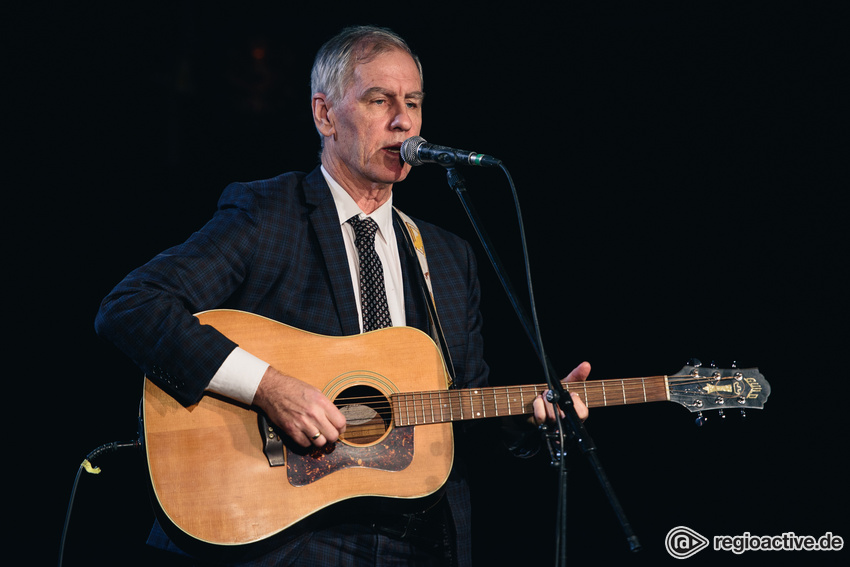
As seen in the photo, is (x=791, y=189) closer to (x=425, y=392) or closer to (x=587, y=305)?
(x=587, y=305)

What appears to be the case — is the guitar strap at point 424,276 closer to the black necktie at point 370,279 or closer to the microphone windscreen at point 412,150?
the black necktie at point 370,279

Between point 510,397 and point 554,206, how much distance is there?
2577 mm

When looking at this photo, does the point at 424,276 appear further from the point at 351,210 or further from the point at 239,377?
the point at 239,377

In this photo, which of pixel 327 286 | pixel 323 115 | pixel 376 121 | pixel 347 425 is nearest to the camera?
pixel 347 425

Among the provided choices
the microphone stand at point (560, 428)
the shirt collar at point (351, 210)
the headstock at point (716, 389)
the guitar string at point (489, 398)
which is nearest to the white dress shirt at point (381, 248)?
the shirt collar at point (351, 210)

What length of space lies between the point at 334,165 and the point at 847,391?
3610 mm

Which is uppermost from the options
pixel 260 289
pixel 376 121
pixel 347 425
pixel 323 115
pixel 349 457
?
pixel 323 115

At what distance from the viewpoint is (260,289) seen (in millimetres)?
2729

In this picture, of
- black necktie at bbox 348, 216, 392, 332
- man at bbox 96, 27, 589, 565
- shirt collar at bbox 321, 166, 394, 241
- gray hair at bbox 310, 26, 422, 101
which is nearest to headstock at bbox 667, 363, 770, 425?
man at bbox 96, 27, 589, 565

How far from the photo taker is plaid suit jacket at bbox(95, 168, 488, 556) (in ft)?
7.80

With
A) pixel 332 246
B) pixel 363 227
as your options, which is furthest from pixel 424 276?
pixel 332 246

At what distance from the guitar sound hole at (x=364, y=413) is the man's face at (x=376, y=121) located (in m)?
0.99

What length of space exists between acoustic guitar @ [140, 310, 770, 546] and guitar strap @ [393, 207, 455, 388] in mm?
226

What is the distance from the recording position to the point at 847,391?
4.43 meters
